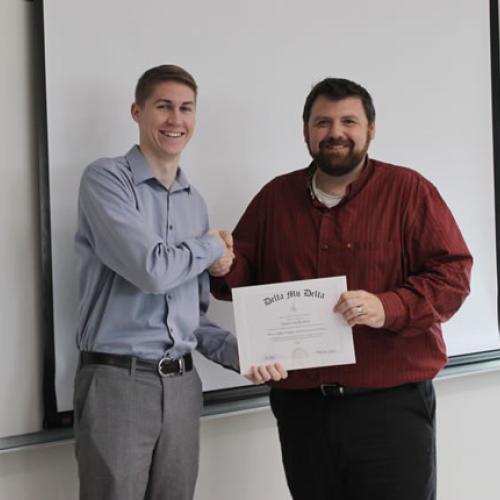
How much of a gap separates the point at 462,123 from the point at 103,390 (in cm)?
173

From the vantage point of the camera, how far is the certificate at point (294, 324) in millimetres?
1632

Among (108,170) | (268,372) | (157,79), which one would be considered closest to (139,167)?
(108,170)

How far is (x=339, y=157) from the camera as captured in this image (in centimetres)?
176

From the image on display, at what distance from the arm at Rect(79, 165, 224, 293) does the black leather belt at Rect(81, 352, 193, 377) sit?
177 millimetres

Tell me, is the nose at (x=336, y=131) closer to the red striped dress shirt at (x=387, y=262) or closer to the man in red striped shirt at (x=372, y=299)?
the man in red striped shirt at (x=372, y=299)

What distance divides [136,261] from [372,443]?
2.51ft

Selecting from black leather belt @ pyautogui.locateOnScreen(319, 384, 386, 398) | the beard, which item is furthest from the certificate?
the beard

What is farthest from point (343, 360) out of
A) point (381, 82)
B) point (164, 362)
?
point (381, 82)

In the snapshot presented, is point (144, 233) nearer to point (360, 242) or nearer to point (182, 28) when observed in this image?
point (360, 242)

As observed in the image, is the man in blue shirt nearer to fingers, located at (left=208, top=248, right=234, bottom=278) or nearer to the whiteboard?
fingers, located at (left=208, top=248, right=234, bottom=278)

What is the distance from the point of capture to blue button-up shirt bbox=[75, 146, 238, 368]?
1.52m

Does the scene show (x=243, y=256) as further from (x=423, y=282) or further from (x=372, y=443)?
(x=372, y=443)

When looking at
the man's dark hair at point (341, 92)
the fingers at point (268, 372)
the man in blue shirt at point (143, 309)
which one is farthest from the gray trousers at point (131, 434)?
the man's dark hair at point (341, 92)

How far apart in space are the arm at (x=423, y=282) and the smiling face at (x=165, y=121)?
566mm
